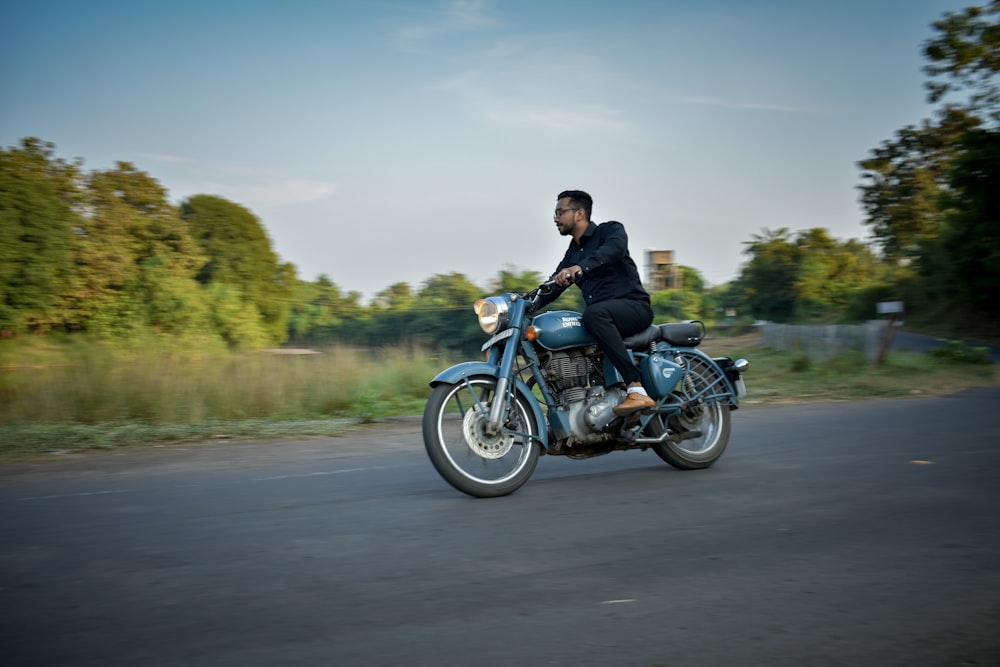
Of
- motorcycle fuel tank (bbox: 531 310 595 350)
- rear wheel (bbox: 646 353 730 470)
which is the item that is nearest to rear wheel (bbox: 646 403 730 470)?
rear wheel (bbox: 646 353 730 470)

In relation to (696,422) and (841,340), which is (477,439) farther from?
(841,340)

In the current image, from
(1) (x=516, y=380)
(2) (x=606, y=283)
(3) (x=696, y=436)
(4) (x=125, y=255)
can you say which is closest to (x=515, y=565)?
(1) (x=516, y=380)

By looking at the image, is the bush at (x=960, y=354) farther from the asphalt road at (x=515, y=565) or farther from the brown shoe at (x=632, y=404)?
the brown shoe at (x=632, y=404)

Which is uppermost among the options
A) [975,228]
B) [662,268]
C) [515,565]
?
[975,228]

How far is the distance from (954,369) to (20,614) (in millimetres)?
18001

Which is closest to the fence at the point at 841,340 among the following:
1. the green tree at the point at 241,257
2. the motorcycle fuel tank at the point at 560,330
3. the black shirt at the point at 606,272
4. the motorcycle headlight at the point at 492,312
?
the black shirt at the point at 606,272

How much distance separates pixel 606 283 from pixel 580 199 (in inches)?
27.1

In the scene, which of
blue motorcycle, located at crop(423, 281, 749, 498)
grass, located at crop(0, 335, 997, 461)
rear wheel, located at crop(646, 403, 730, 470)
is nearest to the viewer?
blue motorcycle, located at crop(423, 281, 749, 498)

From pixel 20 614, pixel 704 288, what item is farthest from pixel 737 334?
pixel 20 614

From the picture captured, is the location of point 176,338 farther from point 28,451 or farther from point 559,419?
point 559,419

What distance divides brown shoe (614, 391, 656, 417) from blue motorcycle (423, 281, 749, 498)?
0.06 meters

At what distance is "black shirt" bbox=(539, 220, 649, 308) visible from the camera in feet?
20.6

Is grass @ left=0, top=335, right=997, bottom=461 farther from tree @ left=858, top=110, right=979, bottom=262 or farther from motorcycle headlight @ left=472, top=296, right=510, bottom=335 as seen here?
tree @ left=858, top=110, right=979, bottom=262

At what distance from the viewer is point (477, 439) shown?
5785 millimetres
